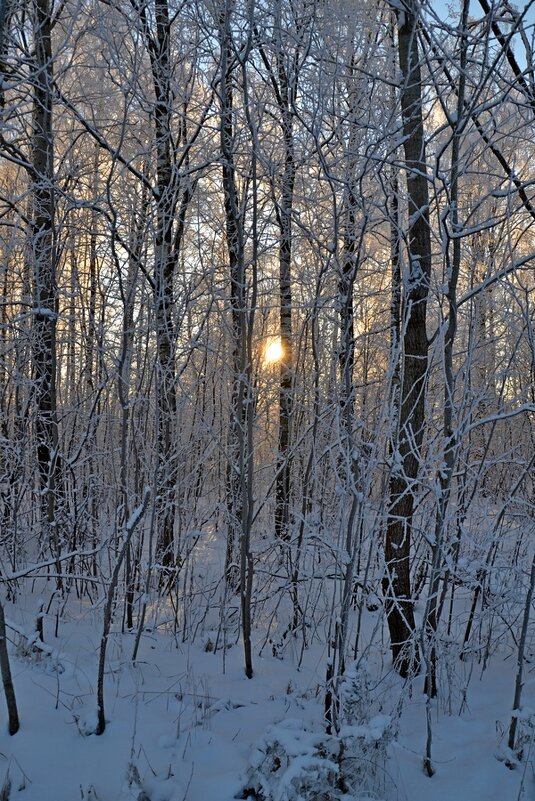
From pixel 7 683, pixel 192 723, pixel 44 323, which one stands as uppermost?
pixel 44 323

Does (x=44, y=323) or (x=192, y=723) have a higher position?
(x=44, y=323)

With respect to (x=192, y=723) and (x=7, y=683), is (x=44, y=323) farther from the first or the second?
(x=192, y=723)

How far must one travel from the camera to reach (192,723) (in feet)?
10.5

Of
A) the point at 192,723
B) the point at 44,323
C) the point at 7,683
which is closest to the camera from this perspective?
the point at 7,683

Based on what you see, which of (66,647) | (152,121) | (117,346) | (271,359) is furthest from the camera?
(271,359)

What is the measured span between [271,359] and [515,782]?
7489 millimetres

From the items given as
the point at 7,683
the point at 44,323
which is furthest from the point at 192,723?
the point at 44,323

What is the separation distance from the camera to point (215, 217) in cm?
655

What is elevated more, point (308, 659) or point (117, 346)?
point (117, 346)

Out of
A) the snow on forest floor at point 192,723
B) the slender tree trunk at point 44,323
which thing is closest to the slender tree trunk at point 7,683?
the snow on forest floor at point 192,723

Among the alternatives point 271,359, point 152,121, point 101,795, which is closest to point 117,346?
point 152,121

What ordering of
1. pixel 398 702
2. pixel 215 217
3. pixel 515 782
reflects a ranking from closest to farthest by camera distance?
pixel 515 782
pixel 398 702
pixel 215 217

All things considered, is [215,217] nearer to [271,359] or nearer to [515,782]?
[271,359]

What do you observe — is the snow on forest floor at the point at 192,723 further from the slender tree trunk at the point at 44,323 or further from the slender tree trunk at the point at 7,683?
the slender tree trunk at the point at 44,323
